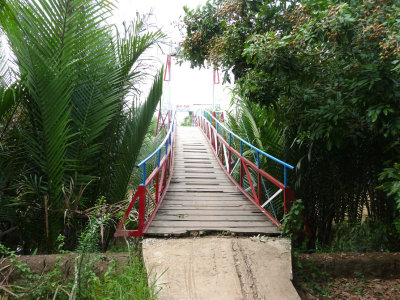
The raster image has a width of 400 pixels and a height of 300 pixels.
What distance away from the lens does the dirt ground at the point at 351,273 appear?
321 cm

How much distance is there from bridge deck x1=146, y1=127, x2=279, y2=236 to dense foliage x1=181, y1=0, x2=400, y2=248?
3.20 feet

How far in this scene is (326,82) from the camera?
3.64 metres

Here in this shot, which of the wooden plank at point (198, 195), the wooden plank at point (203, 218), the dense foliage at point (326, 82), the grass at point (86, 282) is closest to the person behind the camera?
the grass at point (86, 282)

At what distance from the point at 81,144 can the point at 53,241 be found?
97cm

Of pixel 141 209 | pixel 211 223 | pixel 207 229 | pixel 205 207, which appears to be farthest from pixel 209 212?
pixel 141 209

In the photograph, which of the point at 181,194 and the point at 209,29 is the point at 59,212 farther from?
the point at 209,29

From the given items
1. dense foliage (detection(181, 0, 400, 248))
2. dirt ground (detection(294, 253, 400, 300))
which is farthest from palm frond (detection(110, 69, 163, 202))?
dirt ground (detection(294, 253, 400, 300))

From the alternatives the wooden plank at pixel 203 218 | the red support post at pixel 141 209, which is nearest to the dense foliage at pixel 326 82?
the wooden plank at pixel 203 218

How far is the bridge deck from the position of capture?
12.4ft

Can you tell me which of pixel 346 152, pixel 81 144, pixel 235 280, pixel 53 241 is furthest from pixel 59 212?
pixel 346 152

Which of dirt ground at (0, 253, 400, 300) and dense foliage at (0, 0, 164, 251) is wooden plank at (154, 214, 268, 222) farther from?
dirt ground at (0, 253, 400, 300)

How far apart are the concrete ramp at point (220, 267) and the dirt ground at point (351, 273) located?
11.5 inches

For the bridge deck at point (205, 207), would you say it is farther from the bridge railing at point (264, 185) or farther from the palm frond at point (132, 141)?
the palm frond at point (132, 141)

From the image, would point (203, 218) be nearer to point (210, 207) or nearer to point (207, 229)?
point (207, 229)
